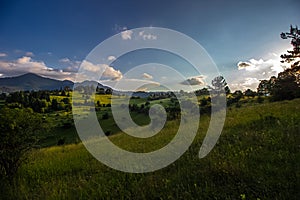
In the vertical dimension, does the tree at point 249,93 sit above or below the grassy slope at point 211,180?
above

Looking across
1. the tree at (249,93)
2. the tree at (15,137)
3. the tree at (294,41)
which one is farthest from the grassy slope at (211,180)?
the tree at (249,93)

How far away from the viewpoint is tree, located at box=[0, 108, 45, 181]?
5.61 meters

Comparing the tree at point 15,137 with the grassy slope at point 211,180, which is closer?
the grassy slope at point 211,180

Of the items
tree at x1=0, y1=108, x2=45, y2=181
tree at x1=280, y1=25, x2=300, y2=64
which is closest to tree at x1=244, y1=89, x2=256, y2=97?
tree at x1=280, y1=25, x2=300, y2=64

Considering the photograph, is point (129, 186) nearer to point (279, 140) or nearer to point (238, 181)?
point (238, 181)

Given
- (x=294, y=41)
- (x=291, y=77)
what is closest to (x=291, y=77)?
(x=291, y=77)

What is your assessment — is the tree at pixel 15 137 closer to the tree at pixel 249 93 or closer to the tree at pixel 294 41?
the tree at pixel 294 41

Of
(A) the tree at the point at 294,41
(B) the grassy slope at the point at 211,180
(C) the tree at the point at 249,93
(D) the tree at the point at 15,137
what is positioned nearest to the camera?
(B) the grassy slope at the point at 211,180

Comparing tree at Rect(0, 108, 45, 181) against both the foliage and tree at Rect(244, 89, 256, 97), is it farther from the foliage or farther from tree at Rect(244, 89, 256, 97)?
tree at Rect(244, 89, 256, 97)

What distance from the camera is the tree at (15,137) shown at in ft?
18.4

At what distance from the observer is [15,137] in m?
5.80

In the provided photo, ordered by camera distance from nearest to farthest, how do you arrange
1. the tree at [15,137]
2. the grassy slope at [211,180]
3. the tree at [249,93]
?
the grassy slope at [211,180] < the tree at [15,137] < the tree at [249,93]

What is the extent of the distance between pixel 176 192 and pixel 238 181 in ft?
3.85

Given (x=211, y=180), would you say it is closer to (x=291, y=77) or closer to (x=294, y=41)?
(x=294, y=41)
